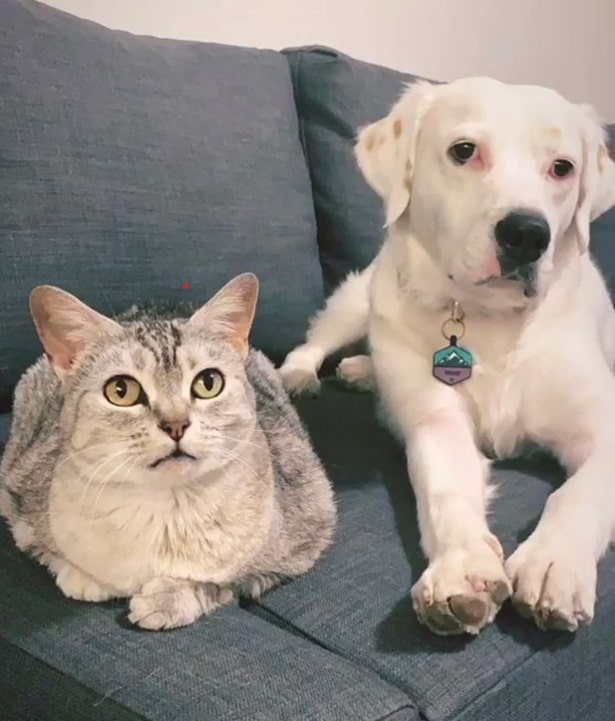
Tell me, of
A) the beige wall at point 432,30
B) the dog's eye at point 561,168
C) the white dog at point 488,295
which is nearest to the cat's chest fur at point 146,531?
the white dog at point 488,295

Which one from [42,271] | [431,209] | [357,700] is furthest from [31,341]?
[357,700]

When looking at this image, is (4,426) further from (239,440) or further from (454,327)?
(454,327)

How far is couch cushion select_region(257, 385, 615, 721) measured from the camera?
907 mm

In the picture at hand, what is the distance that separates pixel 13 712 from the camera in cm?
91

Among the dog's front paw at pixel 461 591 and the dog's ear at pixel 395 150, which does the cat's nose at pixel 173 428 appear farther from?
the dog's ear at pixel 395 150

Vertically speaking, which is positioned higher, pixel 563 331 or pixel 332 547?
pixel 563 331

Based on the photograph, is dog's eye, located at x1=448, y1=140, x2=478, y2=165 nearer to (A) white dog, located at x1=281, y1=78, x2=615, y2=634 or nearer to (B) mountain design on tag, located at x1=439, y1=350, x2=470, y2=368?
(A) white dog, located at x1=281, y1=78, x2=615, y2=634

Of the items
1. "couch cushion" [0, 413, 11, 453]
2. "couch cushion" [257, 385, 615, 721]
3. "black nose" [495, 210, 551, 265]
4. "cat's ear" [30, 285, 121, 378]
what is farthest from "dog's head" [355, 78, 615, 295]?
"couch cushion" [0, 413, 11, 453]

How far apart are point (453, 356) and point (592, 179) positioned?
14.1 inches

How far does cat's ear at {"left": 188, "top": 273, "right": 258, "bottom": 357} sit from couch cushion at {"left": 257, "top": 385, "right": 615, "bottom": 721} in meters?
0.29

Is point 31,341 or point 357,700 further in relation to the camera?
point 31,341

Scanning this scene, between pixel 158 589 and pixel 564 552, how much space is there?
1.52ft

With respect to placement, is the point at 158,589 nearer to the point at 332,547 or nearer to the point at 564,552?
the point at 332,547

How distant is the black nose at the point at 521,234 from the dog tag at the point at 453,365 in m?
0.23
